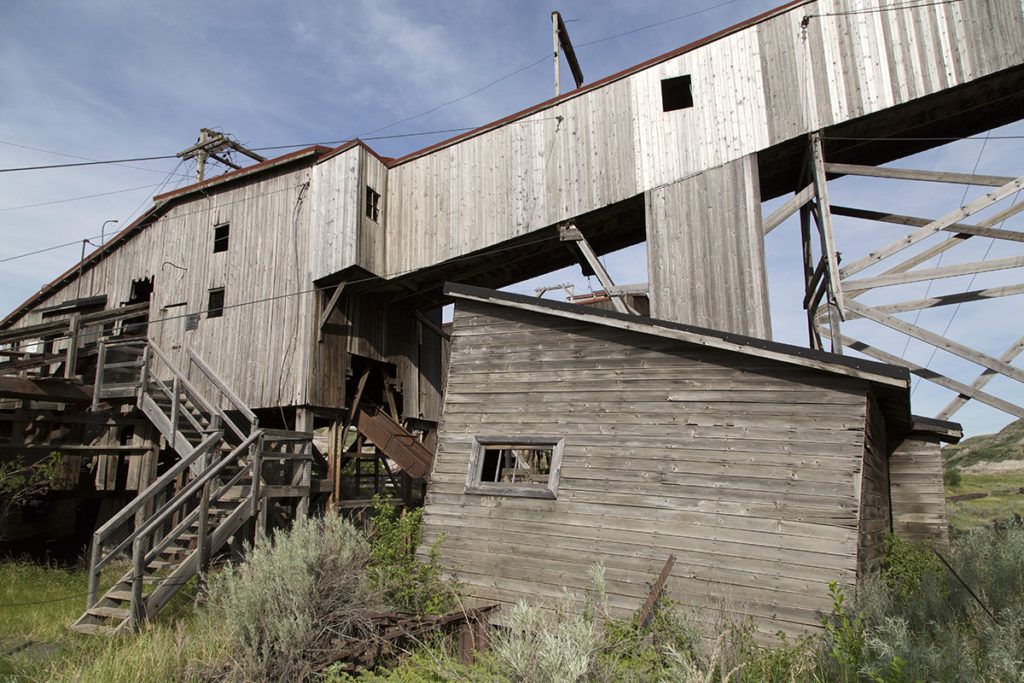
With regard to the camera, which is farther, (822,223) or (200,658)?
(822,223)

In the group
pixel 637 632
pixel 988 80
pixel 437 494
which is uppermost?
pixel 988 80

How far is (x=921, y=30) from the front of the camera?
11.0 meters

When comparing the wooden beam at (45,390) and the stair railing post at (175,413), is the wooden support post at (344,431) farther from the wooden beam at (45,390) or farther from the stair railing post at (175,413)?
the wooden beam at (45,390)

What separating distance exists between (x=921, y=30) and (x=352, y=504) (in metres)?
15.8

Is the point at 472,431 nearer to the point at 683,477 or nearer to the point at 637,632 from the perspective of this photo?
the point at 683,477

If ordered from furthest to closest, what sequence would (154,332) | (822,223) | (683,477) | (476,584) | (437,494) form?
(154,332) → (822,223) → (437,494) → (476,584) → (683,477)

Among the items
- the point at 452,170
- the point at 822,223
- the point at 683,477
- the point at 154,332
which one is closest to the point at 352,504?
the point at 154,332

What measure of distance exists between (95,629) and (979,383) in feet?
45.2

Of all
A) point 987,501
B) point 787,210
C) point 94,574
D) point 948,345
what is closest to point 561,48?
point 787,210

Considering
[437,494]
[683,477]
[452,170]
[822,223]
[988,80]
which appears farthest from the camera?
[452,170]

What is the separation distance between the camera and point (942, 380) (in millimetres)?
10445

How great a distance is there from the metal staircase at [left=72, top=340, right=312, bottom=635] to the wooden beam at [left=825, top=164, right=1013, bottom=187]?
472 inches

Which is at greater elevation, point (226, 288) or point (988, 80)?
Answer: point (988, 80)

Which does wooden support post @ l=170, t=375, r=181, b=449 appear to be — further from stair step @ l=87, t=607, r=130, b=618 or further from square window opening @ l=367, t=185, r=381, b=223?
square window opening @ l=367, t=185, r=381, b=223
